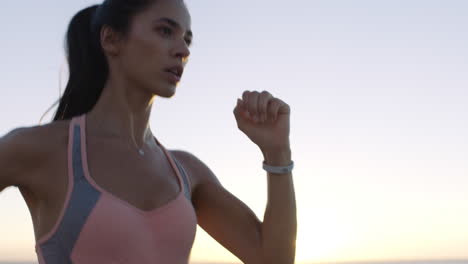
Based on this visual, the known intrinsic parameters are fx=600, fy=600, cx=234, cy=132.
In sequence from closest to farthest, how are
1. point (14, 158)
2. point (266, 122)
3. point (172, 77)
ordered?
point (14, 158)
point (172, 77)
point (266, 122)

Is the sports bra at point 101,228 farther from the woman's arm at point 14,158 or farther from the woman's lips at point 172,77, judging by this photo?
the woman's lips at point 172,77

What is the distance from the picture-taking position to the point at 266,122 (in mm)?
2938

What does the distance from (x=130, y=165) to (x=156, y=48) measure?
57 centimetres

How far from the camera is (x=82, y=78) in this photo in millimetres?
3049

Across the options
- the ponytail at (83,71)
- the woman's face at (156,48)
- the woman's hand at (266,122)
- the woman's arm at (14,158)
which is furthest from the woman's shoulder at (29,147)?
the woman's hand at (266,122)

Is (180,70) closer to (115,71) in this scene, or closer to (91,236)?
(115,71)

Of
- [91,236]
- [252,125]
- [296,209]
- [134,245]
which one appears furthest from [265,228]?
[91,236]

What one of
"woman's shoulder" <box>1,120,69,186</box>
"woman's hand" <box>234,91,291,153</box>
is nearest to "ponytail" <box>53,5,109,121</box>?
"woman's shoulder" <box>1,120,69,186</box>

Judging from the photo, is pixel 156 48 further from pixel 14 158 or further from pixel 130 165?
pixel 14 158

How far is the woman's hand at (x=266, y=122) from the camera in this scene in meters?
2.82

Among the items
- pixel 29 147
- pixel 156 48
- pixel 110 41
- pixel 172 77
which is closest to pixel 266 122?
pixel 172 77

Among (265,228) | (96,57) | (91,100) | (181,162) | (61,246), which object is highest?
(96,57)

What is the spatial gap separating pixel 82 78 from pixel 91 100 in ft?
0.41

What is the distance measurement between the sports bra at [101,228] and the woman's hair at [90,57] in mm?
250
